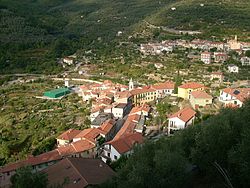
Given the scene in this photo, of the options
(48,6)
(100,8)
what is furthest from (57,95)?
(48,6)

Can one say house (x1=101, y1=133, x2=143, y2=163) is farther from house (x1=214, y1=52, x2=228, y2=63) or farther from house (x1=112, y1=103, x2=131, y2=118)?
house (x1=214, y1=52, x2=228, y2=63)

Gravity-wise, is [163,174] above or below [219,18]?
above

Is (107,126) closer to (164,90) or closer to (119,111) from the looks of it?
(119,111)

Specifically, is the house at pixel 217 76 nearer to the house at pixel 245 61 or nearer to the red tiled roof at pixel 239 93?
the house at pixel 245 61

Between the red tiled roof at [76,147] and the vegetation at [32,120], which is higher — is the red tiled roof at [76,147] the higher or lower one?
the higher one

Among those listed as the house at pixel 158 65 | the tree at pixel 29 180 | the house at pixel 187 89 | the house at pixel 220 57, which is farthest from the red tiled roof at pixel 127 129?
the house at pixel 220 57

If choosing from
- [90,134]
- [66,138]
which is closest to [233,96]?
[90,134]

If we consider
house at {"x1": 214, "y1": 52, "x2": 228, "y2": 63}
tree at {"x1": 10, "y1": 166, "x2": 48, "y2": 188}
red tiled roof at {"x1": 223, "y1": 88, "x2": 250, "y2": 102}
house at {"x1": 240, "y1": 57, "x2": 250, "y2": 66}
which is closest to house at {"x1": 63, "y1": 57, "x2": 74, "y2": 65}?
house at {"x1": 214, "y1": 52, "x2": 228, "y2": 63}

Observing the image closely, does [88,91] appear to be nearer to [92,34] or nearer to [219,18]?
[219,18]
